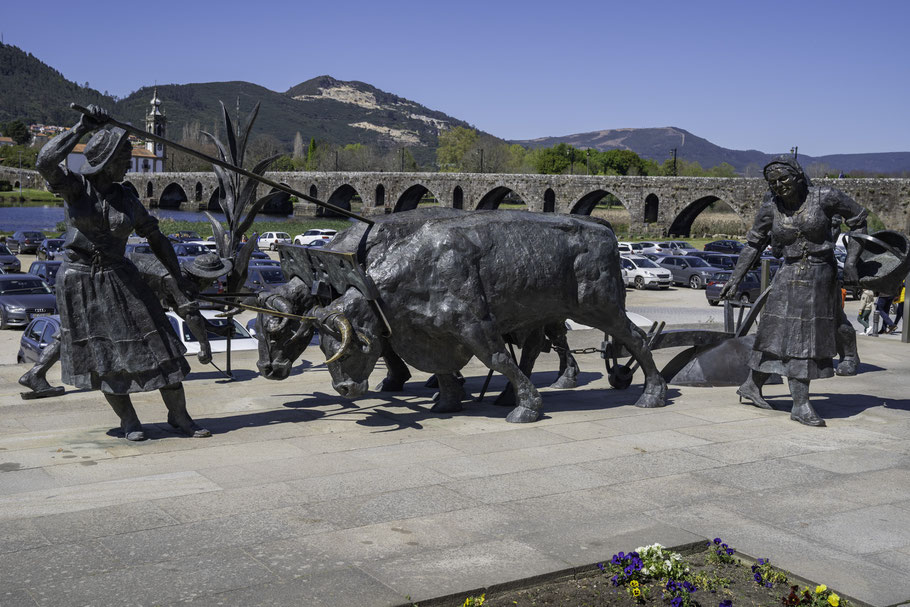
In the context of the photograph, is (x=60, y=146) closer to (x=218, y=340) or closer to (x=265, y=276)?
(x=218, y=340)

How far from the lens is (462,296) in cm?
871

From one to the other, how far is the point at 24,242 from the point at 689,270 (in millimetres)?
31128

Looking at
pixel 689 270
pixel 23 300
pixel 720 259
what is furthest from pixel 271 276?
pixel 720 259

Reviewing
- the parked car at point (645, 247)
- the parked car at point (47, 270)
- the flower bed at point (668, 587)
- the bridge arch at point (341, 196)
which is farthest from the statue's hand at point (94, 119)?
the bridge arch at point (341, 196)

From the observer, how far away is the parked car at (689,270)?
35875mm

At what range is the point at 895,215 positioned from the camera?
56719 mm

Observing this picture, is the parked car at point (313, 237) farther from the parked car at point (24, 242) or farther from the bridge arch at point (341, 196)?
the bridge arch at point (341, 196)

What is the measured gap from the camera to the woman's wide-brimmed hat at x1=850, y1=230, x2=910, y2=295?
30.3 feet

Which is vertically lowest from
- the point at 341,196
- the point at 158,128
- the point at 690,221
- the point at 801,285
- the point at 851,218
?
the point at 690,221

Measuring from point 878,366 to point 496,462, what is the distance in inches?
331

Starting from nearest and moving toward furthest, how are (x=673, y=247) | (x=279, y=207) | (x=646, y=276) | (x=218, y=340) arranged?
(x=218, y=340) < (x=646, y=276) < (x=673, y=247) < (x=279, y=207)

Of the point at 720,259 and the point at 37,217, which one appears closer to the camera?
the point at 720,259

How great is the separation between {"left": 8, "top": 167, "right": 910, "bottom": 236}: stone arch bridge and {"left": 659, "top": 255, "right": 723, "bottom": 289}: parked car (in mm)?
11594

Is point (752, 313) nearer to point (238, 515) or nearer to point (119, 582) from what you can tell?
Answer: point (238, 515)
